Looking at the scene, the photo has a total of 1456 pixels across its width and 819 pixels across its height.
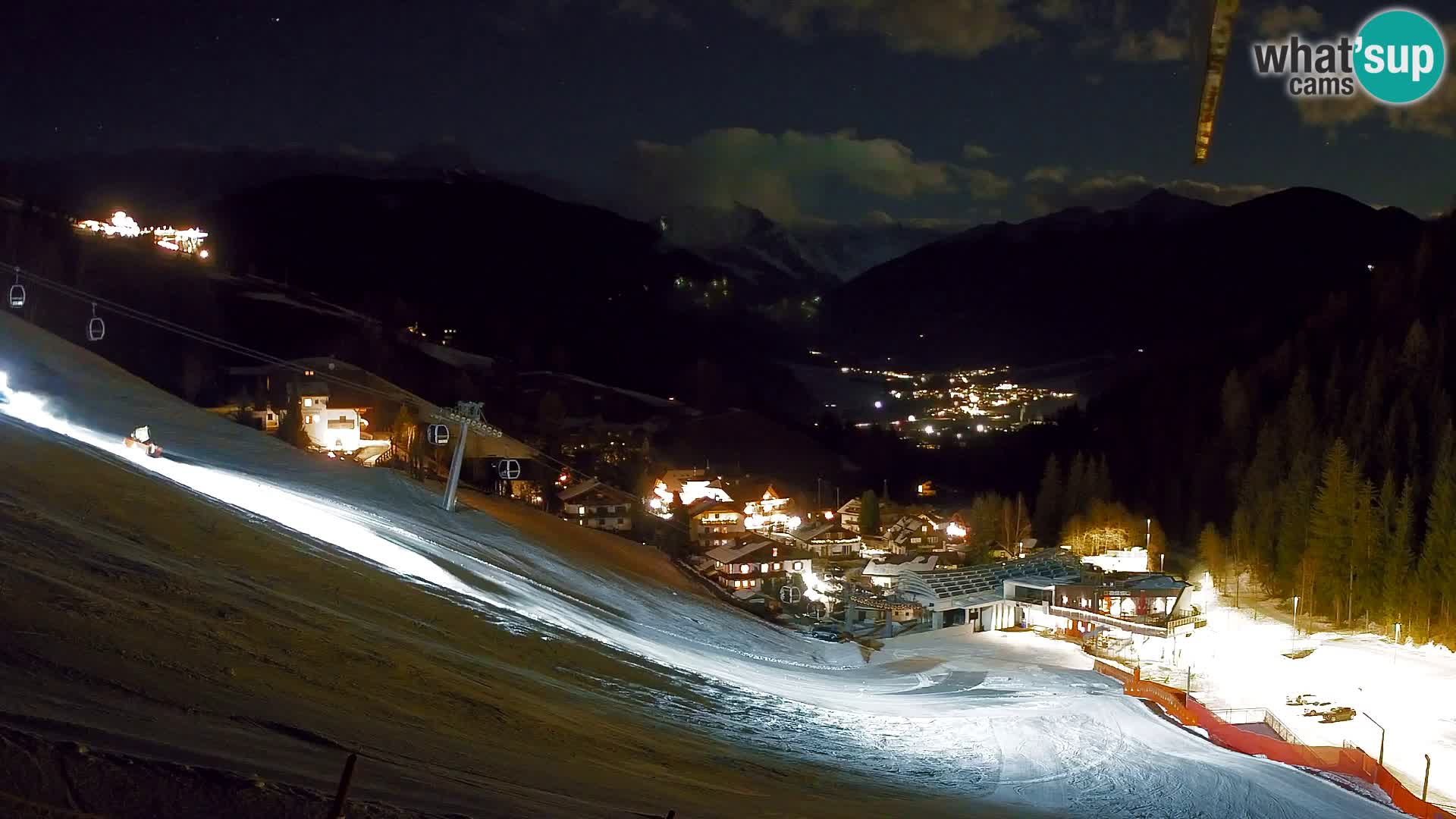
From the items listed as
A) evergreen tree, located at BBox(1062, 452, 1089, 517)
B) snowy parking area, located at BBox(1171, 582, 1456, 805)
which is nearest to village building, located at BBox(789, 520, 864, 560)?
evergreen tree, located at BBox(1062, 452, 1089, 517)

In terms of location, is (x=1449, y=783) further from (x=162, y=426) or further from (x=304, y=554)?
(x=162, y=426)

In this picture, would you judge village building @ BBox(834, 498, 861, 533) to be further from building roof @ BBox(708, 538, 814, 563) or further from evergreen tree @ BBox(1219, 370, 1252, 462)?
evergreen tree @ BBox(1219, 370, 1252, 462)

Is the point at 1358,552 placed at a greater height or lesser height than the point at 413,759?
greater

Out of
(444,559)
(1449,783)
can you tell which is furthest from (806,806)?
(1449,783)

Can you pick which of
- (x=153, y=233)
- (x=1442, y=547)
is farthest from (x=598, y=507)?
(x=153, y=233)

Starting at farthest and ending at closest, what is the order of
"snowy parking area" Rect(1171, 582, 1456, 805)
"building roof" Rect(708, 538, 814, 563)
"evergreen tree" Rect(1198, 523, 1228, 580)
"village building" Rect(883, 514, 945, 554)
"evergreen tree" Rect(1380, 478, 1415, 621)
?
"village building" Rect(883, 514, 945, 554) → "building roof" Rect(708, 538, 814, 563) → "evergreen tree" Rect(1198, 523, 1228, 580) → "evergreen tree" Rect(1380, 478, 1415, 621) → "snowy parking area" Rect(1171, 582, 1456, 805)

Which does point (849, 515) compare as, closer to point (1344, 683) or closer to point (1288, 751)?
point (1344, 683)

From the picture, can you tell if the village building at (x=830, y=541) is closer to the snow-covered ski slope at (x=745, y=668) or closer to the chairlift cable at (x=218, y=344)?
the chairlift cable at (x=218, y=344)
